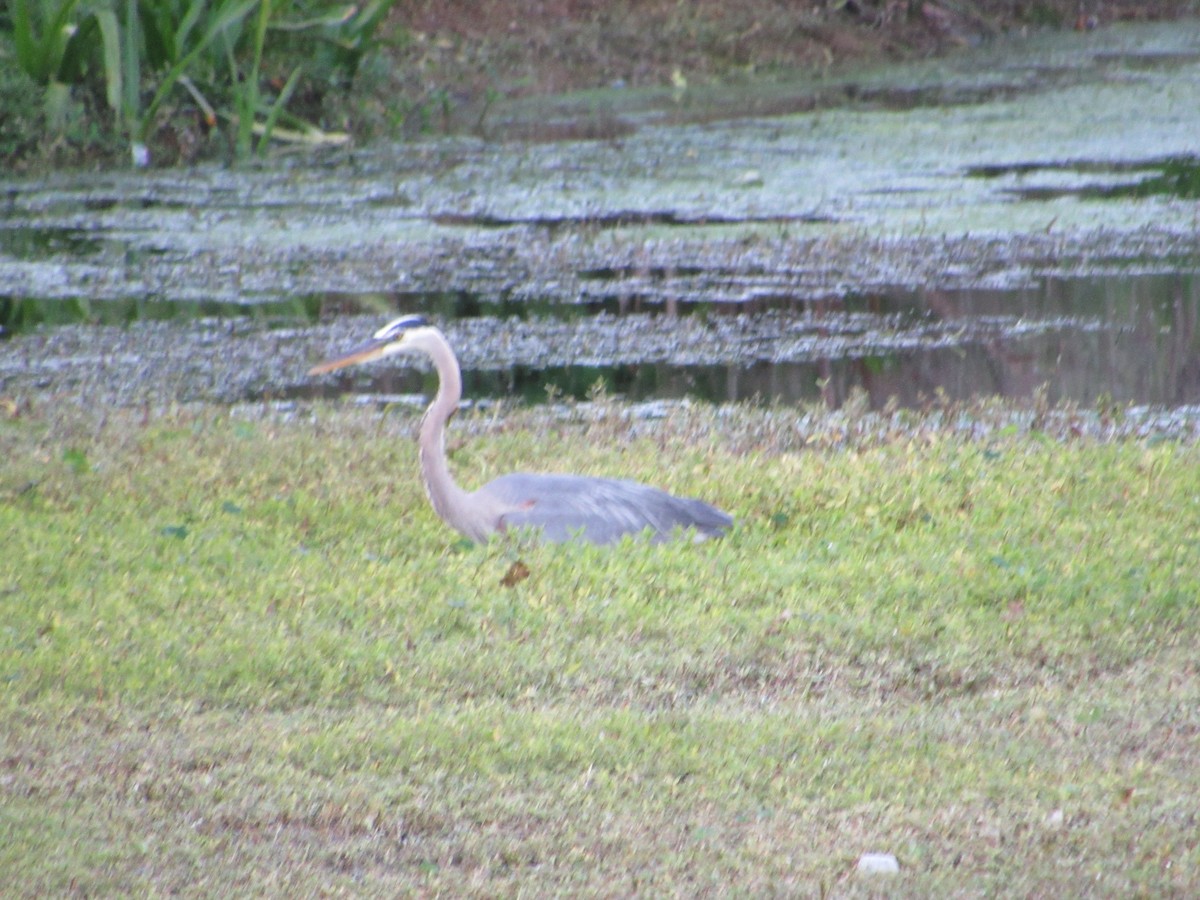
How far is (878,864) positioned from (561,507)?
223 cm

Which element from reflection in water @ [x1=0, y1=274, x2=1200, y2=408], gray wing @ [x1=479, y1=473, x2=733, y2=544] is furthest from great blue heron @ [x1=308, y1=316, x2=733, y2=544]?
reflection in water @ [x1=0, y1=274, x2=1200, y2=408]

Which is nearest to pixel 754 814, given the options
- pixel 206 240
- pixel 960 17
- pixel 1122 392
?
pixel 1122 392

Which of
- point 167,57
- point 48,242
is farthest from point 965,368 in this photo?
point 167,57

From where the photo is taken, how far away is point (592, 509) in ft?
18.7

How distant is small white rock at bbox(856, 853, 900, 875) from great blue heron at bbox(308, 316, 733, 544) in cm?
212

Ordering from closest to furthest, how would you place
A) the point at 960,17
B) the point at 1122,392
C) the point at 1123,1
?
the point at 1122,392 < the point at 960,17 < the point at 1123,1

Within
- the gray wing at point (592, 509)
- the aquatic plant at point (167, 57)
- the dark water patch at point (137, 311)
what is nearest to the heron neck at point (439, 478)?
the gray wing at point (592, 509)

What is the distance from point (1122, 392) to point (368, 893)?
5578 millimetres

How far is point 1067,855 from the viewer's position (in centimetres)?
376

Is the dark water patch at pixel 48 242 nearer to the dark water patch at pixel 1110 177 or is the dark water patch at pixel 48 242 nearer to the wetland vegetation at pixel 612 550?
the wetland vegetation at pixel 612 550

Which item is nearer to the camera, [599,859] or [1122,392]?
[599,859]

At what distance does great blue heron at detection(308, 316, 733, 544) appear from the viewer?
571 centimetres

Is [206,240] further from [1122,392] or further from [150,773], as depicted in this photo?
[150,773]

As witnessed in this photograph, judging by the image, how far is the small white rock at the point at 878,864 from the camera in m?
3.69
